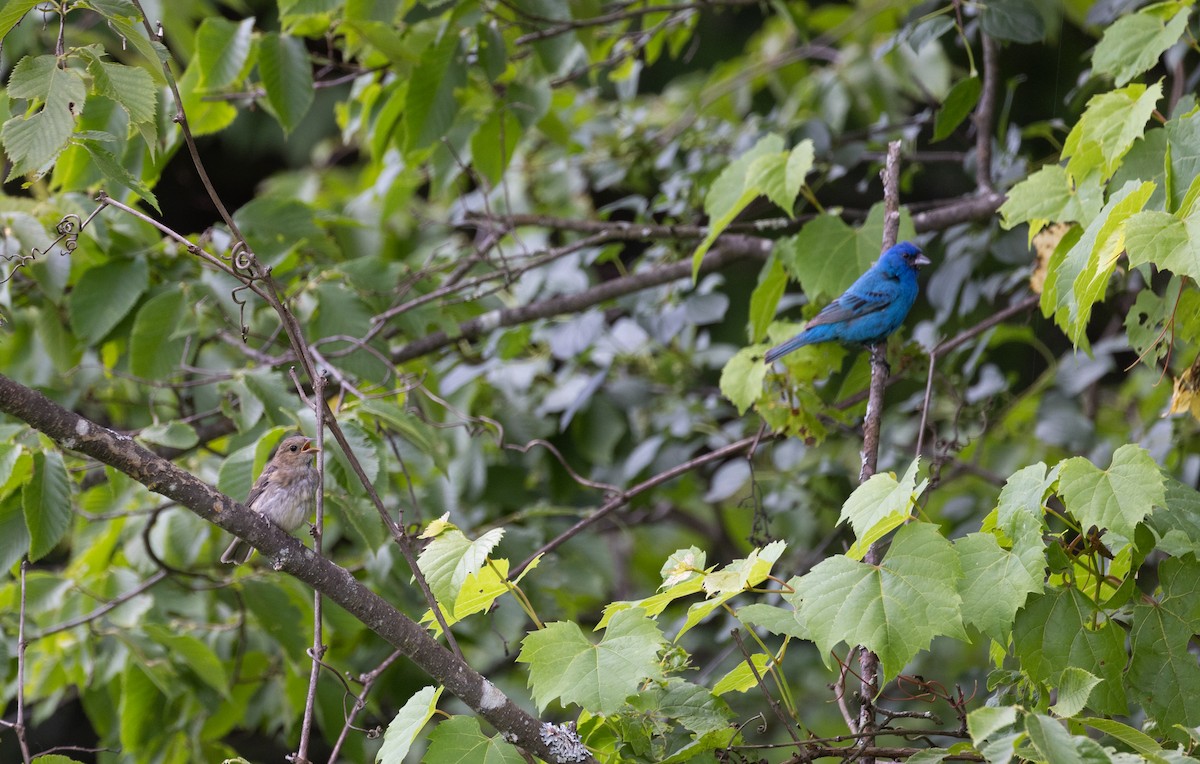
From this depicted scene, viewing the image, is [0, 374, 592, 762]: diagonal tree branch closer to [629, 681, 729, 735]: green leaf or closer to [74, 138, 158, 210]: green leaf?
[629, 681, 729, 735]: green leaf

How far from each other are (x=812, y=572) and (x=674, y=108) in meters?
4.60

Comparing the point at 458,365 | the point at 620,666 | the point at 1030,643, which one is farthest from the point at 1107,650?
the point at 458,365

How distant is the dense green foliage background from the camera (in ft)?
6.29

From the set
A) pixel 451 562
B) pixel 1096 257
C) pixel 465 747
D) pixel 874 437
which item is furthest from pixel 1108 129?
pixel 465 747

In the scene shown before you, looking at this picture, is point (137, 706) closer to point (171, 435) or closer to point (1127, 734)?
point (171, 435)

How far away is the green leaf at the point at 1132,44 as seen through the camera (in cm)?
261

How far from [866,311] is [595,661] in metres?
1.78

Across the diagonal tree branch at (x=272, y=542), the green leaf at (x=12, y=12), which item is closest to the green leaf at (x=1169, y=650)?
the diagonal tree branch at (x=272, y=542)

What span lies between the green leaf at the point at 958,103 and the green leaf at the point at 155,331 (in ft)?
7.99

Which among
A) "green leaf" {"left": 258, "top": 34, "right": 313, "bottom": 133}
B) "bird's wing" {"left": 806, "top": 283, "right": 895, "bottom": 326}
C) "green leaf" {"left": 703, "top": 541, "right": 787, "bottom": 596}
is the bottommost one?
"bird's wing" {"left": 806, "top": 283, "right": 895, "bottom": 326}

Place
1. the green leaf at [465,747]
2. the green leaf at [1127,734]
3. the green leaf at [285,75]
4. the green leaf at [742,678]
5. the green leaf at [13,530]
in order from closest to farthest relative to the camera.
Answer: the green leaf at [1127,734] → the green leaf at [465,747] → the green leaf at [742,678] → the green leaf at [13,530] → the green leaf at [285,75]

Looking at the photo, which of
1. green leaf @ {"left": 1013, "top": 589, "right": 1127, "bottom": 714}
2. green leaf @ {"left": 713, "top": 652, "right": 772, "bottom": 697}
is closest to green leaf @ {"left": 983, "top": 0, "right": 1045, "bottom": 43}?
green leaf @ {"left": 1013, "top": 589, "right": 1127, "bottom": 714}

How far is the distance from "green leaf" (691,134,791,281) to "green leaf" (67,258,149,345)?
5.72ft

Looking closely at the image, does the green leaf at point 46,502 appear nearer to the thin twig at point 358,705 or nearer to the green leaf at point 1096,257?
the thin twig at point 358,705
